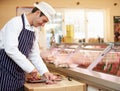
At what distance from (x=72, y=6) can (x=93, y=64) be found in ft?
16.4

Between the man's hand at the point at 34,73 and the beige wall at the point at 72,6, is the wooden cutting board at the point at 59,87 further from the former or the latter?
the beige wall at the point at 72,6

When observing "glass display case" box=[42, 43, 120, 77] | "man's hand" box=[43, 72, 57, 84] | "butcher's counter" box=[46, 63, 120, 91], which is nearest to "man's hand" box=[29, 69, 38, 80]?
"man's hand" box=[43, 72, 57, 84]

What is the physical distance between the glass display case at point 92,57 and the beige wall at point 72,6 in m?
3.14

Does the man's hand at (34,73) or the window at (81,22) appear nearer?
the man's hand at (34,73)

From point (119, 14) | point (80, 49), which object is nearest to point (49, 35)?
point (119, 14)

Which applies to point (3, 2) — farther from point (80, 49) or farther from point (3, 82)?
point (3, 82)

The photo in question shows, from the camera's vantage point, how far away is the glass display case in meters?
2.97

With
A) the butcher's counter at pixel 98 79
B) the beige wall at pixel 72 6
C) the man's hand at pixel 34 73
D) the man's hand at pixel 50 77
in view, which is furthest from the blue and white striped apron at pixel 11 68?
the beige wall at pixel 72 6

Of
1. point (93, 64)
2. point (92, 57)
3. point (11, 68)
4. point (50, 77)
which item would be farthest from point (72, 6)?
point (11, 68)

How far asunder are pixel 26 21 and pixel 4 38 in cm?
27

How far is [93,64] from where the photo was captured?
315 cm

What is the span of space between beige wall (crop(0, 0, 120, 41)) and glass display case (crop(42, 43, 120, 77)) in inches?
124

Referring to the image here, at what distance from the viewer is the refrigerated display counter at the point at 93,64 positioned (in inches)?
96.5

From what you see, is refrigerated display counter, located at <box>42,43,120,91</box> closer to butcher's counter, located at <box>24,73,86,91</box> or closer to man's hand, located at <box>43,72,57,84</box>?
butcher's counter, located at <box>24,73,86,91</box>
